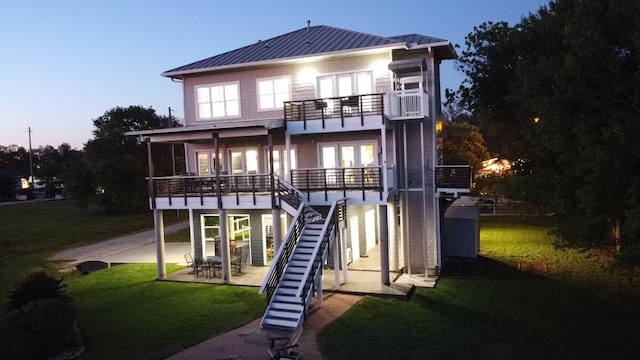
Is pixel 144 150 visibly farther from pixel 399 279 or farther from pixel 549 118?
pixel 549 118

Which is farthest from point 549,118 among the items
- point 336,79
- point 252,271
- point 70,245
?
point 70,245

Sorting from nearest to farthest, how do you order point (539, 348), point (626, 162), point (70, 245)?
point (539, 348), point (626, 162), point (70, 245)

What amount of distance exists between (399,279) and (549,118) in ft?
26.5

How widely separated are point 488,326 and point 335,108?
10.2 m

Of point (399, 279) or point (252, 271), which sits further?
point (252, 271)

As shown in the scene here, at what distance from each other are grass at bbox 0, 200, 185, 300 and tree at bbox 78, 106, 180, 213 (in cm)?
189

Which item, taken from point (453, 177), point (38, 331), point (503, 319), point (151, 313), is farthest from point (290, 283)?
point (453, 177)

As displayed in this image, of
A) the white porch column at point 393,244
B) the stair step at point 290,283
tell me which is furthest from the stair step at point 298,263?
the white porch column at point 393,244

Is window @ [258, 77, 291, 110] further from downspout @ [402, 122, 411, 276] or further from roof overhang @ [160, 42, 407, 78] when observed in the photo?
downspout @ [402, 122, 411, 276]

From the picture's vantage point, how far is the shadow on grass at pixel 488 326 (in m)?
11.8

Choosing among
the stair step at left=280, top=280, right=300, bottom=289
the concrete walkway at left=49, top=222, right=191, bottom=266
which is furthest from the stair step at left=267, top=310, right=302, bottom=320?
the concrete walkway at left=49, top=222, right=191, bottom=266

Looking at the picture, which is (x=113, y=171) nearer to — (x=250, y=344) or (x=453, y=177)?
(x=453, y=177)

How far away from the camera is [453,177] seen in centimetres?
1945

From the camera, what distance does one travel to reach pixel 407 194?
65.8ft
